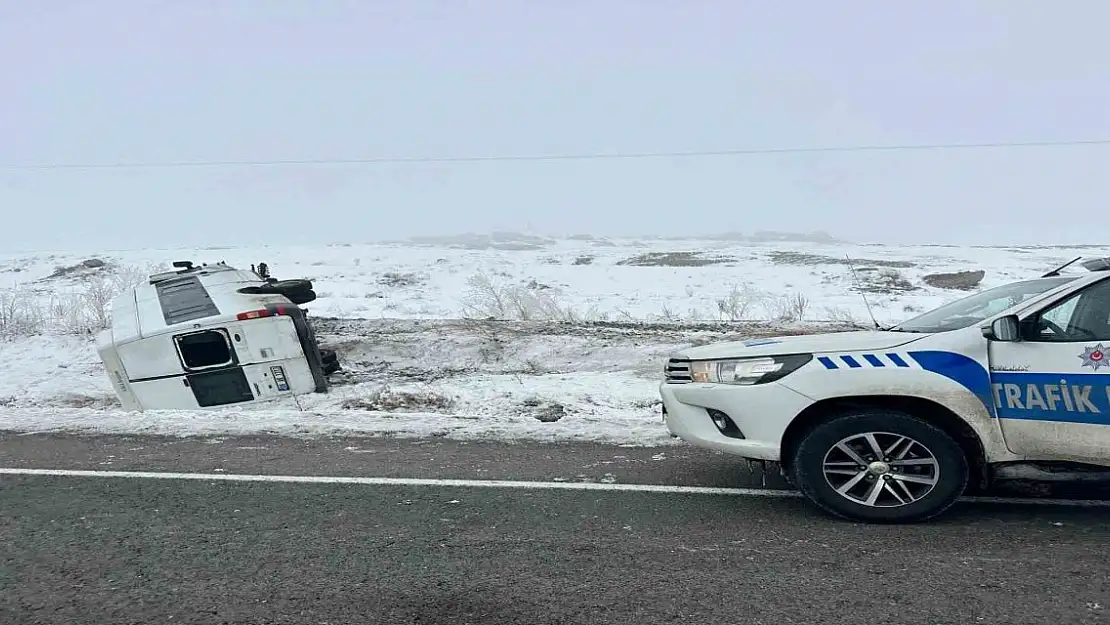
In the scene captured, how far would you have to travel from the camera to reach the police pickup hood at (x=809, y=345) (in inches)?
177

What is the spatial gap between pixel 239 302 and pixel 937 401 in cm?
819

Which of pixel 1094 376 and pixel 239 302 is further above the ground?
pixel 239 302

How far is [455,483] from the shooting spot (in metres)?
5.44

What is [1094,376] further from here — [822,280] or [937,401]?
[822,280]

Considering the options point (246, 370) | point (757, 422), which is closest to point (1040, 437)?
point (757, 422)

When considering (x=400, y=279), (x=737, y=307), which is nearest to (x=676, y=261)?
(x=400, y=279)

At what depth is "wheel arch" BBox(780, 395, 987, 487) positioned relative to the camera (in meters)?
4.30

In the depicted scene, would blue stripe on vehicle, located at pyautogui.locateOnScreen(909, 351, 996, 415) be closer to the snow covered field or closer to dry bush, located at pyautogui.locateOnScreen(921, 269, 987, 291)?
the snow covered field

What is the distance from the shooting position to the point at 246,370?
371 inches

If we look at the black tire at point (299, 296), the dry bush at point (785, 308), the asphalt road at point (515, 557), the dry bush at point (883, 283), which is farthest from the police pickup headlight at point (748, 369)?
the dry bush at point (883, 283)

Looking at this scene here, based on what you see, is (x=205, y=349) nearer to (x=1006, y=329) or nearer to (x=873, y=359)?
(x=873, y=359)

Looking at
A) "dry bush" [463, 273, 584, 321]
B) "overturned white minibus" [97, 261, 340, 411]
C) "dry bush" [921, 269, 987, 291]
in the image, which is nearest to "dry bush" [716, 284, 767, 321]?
"dry bush" [463, 273, 584, 321]

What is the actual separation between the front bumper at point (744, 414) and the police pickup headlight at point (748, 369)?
5cm

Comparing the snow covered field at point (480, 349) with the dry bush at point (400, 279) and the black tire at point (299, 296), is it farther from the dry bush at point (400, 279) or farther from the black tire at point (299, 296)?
the black tire at point (299, 296)
